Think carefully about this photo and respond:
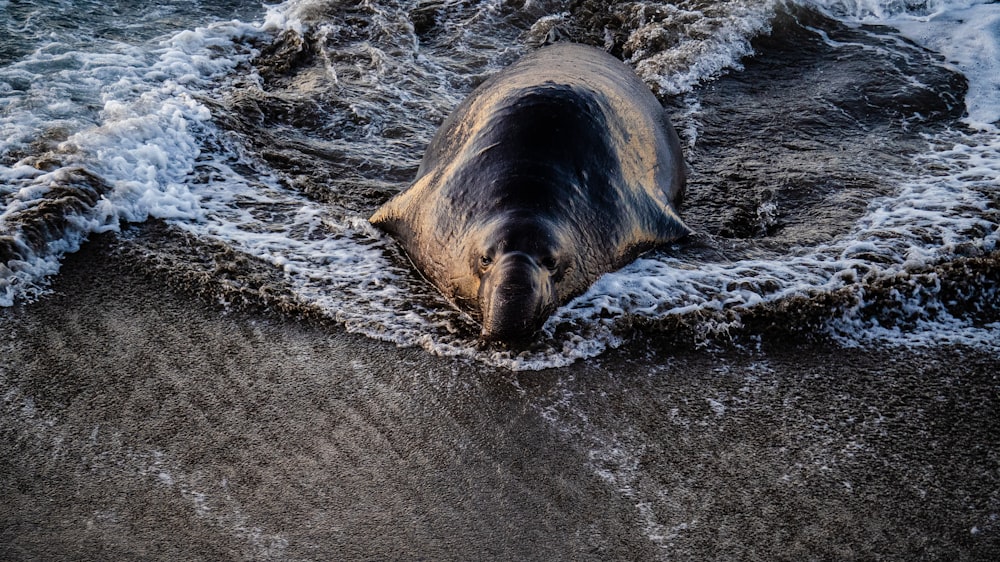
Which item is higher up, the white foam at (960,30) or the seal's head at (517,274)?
the white foam at (960,30)

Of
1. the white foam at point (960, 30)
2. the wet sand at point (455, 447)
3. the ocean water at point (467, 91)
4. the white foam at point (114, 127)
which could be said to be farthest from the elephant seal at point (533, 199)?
the white foam at point (960, 30)

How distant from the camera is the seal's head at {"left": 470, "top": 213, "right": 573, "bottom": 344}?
170 inches

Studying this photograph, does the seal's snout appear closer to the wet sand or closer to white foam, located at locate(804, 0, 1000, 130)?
the wet sand

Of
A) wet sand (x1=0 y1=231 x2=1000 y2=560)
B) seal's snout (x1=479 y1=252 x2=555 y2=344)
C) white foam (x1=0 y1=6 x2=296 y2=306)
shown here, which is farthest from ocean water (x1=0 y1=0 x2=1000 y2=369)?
A: wet sand (x1=0 y1=231 x2=1000 y2=560)

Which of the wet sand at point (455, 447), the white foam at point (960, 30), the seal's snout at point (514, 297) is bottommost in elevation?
the wet sand at point (455, 447)

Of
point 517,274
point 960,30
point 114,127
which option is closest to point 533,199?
point 517,274

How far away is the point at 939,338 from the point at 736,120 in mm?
3088

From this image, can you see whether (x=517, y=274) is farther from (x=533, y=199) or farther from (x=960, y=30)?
(x=960, y=30)

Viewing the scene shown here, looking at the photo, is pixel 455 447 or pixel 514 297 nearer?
pixel 455 447

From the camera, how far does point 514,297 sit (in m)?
4.31

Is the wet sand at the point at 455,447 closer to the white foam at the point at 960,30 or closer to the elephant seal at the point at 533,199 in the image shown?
the elephant seal at the point at 533,199

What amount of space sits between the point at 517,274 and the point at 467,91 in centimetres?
394

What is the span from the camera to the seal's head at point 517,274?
4324mm

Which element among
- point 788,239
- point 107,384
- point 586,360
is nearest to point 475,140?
point 586,360
